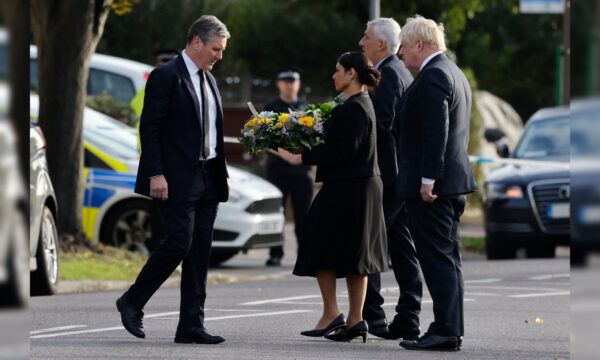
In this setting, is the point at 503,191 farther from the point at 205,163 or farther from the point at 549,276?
the point at 205,163

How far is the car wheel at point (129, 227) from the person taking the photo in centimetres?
1250

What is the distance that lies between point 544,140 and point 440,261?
29.4 feet

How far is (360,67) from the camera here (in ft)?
23.0

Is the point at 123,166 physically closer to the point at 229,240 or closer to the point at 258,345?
the point at 229,240

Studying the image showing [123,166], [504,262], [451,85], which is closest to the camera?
[451,85]

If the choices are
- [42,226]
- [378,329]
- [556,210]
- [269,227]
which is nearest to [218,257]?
[269,227]

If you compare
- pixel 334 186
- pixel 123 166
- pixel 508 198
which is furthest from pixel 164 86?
pixel 508 198

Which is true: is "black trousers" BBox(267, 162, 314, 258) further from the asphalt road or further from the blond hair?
the blond hair

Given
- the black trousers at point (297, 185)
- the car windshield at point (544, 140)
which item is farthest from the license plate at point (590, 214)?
the car windshield at point (544, 140)

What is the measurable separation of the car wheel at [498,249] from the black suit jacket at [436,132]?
8.22m

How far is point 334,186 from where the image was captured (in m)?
7.04

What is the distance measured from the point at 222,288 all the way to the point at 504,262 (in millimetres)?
4579

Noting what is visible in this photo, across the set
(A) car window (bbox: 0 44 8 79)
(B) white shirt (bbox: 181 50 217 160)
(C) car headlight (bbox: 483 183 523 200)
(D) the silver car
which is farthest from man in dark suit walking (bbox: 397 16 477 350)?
(C) car headlight (bbox: 483 183 523 200)

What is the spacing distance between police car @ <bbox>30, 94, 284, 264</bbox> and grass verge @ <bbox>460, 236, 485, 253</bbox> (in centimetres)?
504
